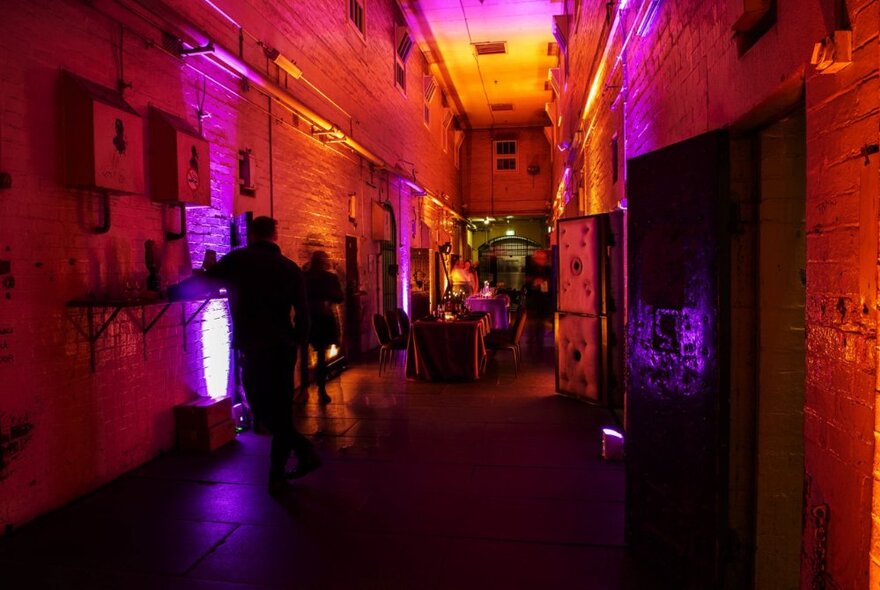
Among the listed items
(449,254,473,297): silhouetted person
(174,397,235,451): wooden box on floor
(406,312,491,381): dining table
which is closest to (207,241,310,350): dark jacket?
(174,397,235,451): wooden box on floor

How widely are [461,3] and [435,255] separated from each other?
6847mm

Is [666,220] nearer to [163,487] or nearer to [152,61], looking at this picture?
[163,487]

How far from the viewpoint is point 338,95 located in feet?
25.9

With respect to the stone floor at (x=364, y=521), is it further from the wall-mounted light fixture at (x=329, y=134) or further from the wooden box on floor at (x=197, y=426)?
the wall-mounted light fixture at (x=329, y=134)

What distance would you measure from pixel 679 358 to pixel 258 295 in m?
2.45

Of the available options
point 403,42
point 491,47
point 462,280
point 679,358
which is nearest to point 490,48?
point 491,47

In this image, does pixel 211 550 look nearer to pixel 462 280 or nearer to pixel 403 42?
pixel 462 280

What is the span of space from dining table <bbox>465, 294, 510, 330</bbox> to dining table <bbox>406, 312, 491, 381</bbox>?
394 cm

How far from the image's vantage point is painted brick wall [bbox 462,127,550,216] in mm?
20172

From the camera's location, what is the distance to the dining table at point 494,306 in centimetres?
1122

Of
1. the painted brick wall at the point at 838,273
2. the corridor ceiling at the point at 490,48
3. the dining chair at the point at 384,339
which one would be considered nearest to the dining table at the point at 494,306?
the dining chair at the point at 384,339

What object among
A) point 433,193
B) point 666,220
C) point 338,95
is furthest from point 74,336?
point 433,193

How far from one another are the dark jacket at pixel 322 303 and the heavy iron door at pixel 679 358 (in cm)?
396

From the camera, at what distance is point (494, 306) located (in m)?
11.5
